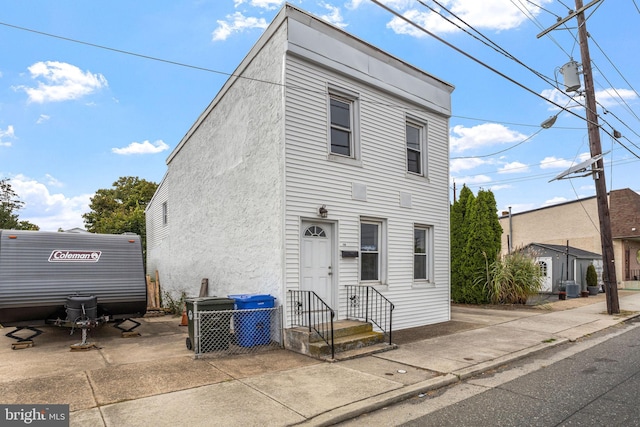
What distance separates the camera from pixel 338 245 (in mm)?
8812

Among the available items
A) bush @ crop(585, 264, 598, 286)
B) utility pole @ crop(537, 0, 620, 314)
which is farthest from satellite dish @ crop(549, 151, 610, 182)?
bush @ crop(585, 264, 598, 286)

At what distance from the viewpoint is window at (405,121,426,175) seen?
11.0 m

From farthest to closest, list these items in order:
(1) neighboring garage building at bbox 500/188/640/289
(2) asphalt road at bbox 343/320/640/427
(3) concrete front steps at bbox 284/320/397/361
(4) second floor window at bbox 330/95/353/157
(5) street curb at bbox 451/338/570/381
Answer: (1) neighboring garage building at bbox 500/188/640/289
(4) second floor window at bbox 330/95/353/157
(3) concrete front steps at bbox 284/320/397/361
(5) street curb at bbox 451/338/570/381
(2) asphalt road at bbox 343/320/640/427

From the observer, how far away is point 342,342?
24.1ft

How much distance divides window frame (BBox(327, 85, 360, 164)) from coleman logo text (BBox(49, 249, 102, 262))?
571cm

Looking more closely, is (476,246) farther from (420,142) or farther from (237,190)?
(237,190)

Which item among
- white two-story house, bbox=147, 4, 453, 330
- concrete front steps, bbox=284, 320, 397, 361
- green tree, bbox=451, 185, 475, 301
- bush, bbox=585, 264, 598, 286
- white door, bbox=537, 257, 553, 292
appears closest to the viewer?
concrete front steps, bbox=284, 320, 397, 361

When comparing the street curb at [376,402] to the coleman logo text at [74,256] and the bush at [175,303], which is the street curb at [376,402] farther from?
the bush at [175,303]

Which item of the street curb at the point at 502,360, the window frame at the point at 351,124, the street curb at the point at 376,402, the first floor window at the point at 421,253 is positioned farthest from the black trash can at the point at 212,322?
the first floor window at the point at 421,253

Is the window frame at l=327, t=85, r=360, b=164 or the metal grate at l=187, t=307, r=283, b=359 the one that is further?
the window frame at l=327, t=85, r=360, b=164

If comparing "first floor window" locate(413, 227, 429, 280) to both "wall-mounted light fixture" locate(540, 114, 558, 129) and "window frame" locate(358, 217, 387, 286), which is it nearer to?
"window frame" locate(358, 217, 387, 286)

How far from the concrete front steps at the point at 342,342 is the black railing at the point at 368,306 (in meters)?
0.66

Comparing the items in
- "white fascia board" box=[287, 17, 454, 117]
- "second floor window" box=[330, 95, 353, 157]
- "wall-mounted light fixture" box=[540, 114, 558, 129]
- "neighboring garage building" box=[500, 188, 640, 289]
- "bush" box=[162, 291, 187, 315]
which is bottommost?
"bush" box=[162, 291, 187, 315]

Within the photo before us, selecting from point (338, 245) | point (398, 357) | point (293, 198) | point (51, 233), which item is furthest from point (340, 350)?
point (51, 233)
